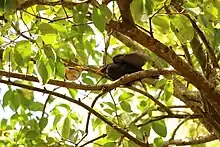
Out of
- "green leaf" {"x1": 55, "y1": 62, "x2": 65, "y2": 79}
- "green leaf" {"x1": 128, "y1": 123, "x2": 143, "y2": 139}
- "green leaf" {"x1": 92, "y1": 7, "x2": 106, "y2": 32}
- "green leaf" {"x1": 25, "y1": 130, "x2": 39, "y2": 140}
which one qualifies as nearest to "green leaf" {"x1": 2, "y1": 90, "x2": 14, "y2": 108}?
"green leaf" {"x1": 25, "y1": 130, "x2": 39, "y2": 140}

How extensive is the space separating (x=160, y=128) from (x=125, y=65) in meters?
0.19

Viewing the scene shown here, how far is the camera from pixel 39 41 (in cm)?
97

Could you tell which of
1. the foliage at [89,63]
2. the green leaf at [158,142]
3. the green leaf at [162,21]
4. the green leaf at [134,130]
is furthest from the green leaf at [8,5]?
the green leaf at [158,142]

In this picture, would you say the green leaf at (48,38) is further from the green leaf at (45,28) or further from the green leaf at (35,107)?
the green leaf at (35,107)

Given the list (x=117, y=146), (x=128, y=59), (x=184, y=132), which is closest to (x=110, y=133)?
(x=117, y=146)

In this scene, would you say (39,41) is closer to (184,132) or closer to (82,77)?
(82,77)

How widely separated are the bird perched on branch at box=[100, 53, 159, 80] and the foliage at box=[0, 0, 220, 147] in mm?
32

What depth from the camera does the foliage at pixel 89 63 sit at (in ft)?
3.11

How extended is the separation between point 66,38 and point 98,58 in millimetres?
393

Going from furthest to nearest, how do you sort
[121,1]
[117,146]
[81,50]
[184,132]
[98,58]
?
[184,132], [98,58], [81,50], [117,146], [121,1]

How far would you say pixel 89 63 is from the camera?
157 centimetres

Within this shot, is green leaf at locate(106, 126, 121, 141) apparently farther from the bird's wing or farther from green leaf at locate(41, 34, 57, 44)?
green leaf at locate(41, 34, 57, 44)

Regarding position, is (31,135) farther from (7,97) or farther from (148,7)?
(148,7)

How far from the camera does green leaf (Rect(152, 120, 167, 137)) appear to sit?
1.27 metres
